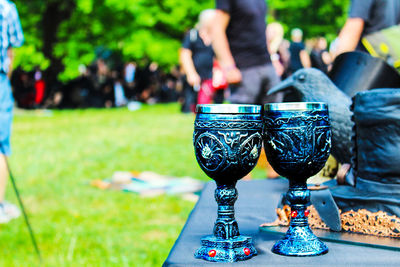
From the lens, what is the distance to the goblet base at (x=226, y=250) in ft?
3.73

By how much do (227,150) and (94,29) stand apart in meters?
18.3

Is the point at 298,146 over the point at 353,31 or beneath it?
beneath

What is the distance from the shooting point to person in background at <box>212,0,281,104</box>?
3.89 meters

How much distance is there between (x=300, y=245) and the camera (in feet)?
3.80

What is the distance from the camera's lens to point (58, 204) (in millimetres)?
4398

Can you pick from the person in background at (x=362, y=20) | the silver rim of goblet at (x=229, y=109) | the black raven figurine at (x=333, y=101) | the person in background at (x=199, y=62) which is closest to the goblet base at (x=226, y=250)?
the silver rim of goblet at (x=229, y=109)

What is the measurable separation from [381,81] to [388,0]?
182 cm

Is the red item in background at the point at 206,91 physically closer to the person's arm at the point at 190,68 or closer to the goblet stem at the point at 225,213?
the person's arm at the point at 190,68

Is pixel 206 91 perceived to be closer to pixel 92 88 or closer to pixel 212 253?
pixel 212 253

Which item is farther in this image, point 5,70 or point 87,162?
point 87,162

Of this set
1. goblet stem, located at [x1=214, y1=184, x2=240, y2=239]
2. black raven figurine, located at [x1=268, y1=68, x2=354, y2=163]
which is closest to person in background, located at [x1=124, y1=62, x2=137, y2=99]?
black raven figurine, located at [x1=268, y1=68, x2=354, y2=163]

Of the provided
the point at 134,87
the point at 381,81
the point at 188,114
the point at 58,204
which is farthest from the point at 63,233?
the point at 134,87

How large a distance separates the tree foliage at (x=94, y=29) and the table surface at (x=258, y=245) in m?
16.0

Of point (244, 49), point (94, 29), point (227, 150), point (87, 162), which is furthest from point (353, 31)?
point (94, 29)
